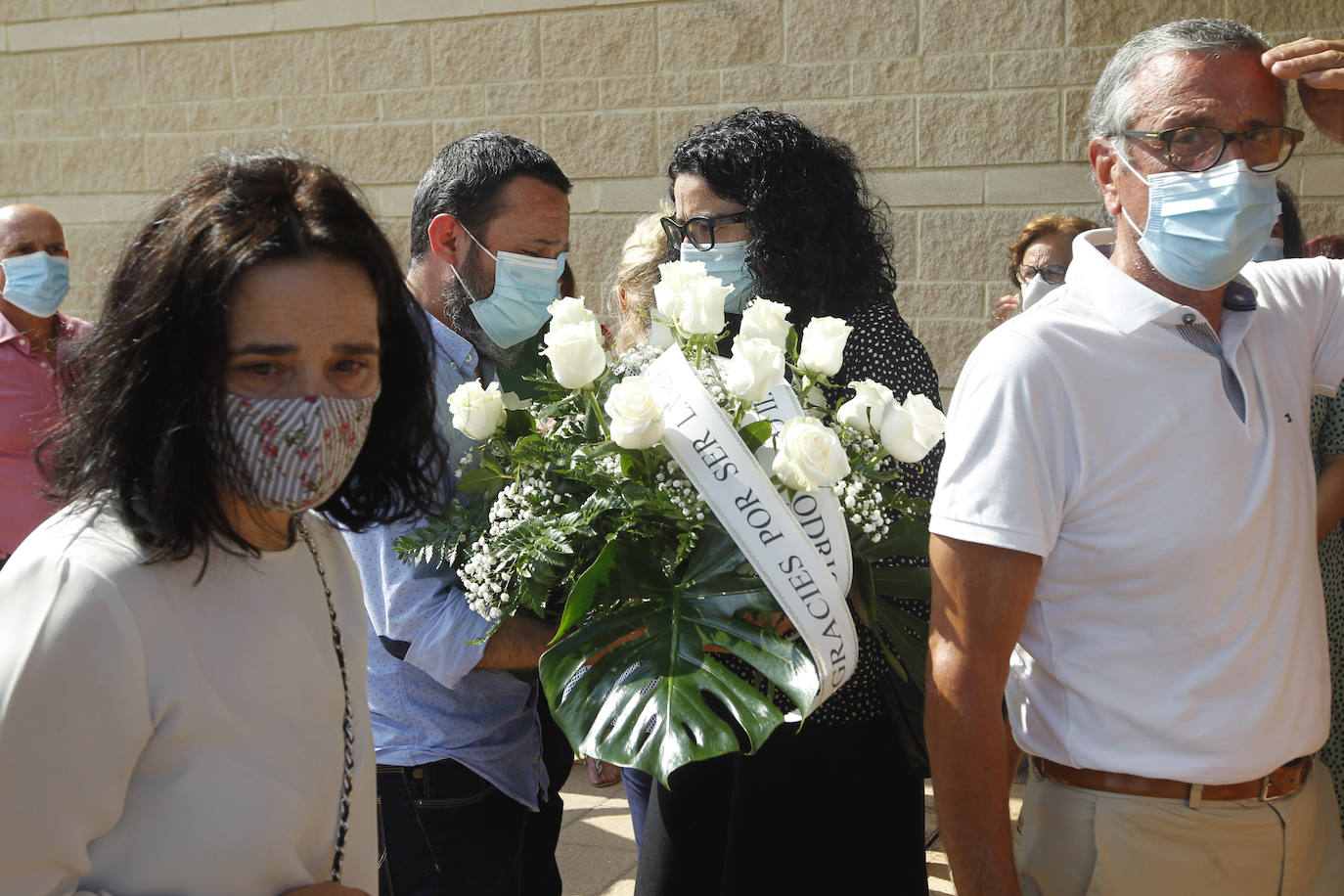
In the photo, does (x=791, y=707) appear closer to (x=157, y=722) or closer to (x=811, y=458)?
(x=811, y=458)

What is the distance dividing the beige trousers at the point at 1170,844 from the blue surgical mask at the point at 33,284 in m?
4.70

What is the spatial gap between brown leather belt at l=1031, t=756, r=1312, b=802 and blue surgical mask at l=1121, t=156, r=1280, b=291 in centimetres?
73

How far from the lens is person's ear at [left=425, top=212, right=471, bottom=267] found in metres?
2.79

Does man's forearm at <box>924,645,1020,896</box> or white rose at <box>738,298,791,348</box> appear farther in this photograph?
white rose at <box>738,298,791,348</box>

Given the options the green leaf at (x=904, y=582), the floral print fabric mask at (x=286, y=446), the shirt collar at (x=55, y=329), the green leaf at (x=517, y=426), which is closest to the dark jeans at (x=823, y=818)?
the green leaf at (x=904, y=582)

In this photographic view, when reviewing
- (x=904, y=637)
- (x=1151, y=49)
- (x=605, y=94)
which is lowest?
(x=904, y=637)

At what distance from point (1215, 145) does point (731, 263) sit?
3.25 feet

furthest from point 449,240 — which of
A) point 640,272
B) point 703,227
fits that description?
point 640,272

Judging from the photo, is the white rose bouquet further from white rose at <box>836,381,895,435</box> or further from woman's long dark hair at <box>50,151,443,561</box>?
woman's long dark hair at <box>50,151,443,561</box>

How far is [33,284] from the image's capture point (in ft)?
17.1

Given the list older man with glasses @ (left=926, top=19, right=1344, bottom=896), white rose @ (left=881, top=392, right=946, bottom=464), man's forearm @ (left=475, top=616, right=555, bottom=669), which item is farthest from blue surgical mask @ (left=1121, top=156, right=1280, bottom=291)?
man's forearm @ (left=475, top=616, right=555, bottom=669)

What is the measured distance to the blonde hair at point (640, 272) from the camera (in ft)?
12.0

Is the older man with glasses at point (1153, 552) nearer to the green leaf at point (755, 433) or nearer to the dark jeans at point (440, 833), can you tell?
the green leaf at point (755, 433)

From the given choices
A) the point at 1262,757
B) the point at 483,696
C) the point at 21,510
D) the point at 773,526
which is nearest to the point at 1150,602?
the point at 1262,757
